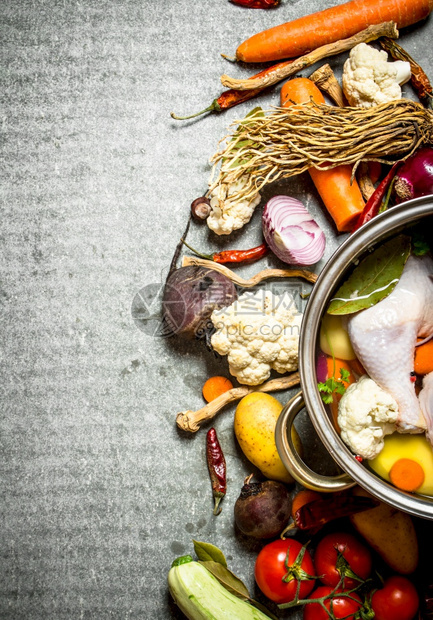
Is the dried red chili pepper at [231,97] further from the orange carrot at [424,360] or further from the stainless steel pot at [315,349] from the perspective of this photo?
the orange carrot at [424,360]

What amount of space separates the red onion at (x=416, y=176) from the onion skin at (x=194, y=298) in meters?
0.45

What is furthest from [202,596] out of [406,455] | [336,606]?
[406,455]

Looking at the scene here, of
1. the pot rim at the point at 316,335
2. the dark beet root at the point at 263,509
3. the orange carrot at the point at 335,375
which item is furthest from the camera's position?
the dark beet root at the point at 263,509

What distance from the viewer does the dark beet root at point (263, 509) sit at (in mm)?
1175

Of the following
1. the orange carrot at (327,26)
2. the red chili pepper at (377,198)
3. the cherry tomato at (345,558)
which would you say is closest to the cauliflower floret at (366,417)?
the cherry tomato at (345,558)

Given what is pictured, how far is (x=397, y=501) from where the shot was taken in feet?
3.20

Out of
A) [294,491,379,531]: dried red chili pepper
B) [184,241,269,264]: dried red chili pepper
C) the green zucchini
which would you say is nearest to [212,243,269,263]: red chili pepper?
[184,241,269,264]: dried red chili pepper

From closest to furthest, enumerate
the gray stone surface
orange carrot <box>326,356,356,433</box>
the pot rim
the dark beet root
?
the pot rim → orange carrot <box>326,356,356,433</box> → the dark beet root → the gray stone surface

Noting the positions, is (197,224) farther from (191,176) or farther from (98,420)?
(98,420)

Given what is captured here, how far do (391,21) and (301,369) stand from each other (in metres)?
A: 0.90

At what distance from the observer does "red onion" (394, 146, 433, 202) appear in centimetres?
116

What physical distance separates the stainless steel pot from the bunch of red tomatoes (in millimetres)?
262

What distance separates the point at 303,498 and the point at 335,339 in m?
0.42

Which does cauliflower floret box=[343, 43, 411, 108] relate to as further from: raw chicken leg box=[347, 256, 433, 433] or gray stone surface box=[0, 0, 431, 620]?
raw chicken leg box=[347, 256, 433, 433]
